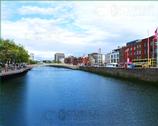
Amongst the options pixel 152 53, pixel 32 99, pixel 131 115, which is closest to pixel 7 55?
pixel 152 53

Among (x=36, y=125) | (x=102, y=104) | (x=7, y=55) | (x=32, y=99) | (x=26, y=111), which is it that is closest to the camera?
(x=36, y=125)

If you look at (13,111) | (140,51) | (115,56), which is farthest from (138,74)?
(115,56)

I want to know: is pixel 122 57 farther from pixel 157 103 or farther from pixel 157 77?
pixel 157 103

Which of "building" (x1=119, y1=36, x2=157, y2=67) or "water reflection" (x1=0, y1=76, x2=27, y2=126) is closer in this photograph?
"water reflection" (x1=0, y1=76, x2=27, y2=126)

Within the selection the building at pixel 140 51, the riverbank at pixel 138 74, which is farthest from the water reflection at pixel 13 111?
the building at pixel 140 51

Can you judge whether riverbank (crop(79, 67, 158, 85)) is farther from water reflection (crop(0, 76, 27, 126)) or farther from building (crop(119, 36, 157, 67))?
water reflection (crop(0, 76, 27, 126))

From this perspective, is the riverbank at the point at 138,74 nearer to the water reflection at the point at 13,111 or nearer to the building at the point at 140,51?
the building at the point at 140,51

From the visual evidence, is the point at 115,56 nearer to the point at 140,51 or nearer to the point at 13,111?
the point at 140,51

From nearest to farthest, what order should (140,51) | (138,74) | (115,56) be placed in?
(138,74), (140,51), (115,56)

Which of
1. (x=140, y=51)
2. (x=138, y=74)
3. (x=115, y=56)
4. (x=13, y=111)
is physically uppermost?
(x=140, y=51)

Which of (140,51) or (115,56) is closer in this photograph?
(140,51)

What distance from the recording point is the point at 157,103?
28.5 metres

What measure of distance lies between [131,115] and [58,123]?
544cm

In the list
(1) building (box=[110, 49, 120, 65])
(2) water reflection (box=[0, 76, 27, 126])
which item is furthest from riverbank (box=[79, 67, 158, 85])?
(1) building (box=[110, 49, 120, 65])
